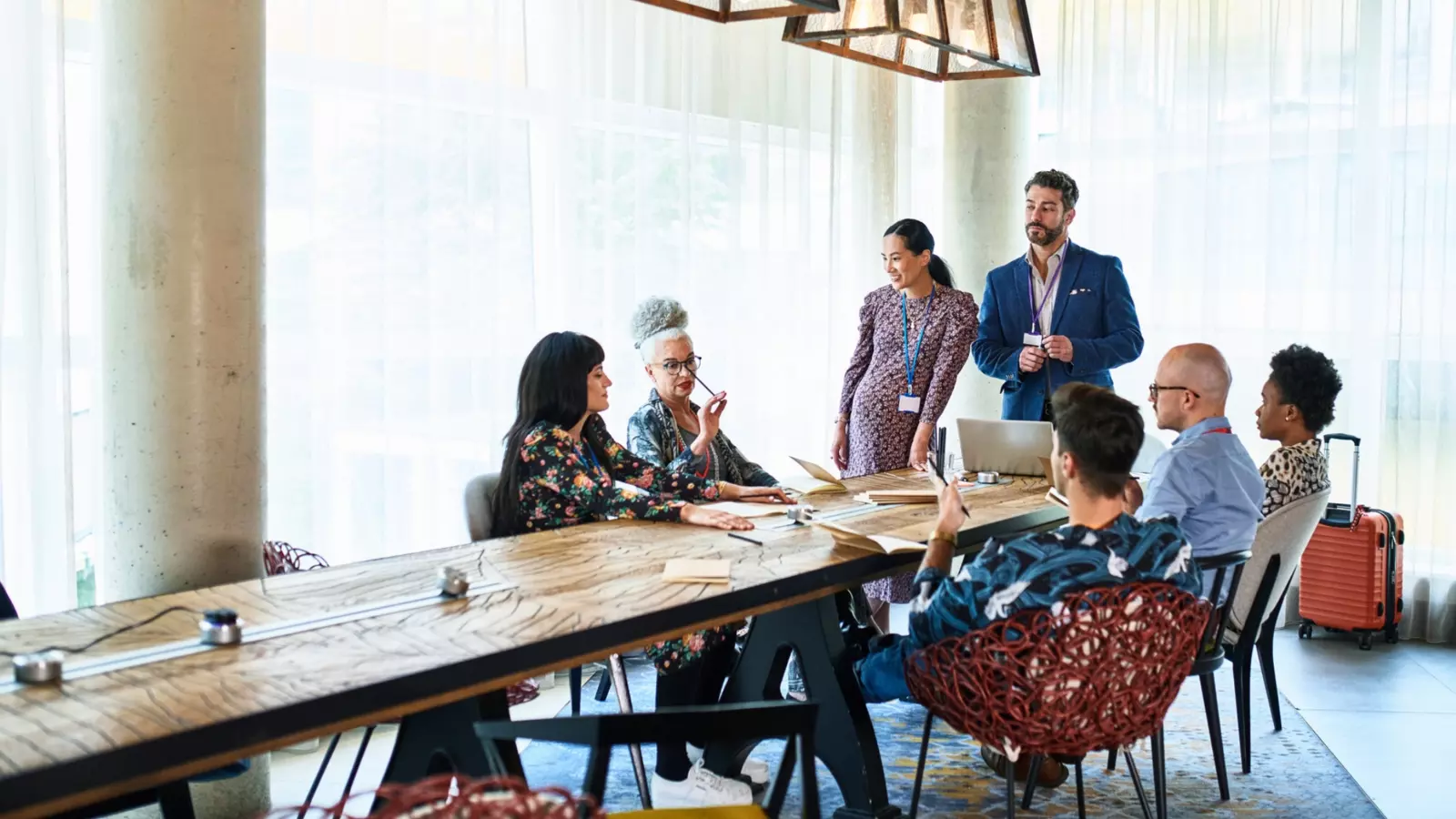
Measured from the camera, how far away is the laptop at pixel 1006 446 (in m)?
4.48

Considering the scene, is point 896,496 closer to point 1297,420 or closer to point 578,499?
point 578,499

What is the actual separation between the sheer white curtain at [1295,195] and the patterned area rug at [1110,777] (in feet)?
6.07

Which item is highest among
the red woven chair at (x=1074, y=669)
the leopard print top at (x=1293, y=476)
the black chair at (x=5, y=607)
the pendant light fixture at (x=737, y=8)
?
the pendant light fixture at (x=737, y=8)

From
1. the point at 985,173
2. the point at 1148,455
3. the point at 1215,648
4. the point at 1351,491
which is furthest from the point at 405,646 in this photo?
the point at 985,173

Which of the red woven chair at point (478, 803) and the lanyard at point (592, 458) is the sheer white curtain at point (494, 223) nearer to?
the lanyard at point (592, 458)

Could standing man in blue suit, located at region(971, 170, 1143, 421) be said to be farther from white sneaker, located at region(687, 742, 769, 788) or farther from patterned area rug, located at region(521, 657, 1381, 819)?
white sneaker, located at region(687, 742, 769, 788)

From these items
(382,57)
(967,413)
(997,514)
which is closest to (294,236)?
(382,57)

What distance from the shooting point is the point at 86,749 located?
172 centimetres

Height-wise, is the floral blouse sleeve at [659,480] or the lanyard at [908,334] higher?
the lanyard at [908,334]

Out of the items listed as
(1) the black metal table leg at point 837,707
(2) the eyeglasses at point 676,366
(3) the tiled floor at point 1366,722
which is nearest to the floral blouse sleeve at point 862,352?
(2) the eyeglasses at point 676,366

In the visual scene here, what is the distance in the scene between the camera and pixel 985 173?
260 inches

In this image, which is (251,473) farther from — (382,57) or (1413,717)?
(1413,717)

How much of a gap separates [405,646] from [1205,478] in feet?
7.05

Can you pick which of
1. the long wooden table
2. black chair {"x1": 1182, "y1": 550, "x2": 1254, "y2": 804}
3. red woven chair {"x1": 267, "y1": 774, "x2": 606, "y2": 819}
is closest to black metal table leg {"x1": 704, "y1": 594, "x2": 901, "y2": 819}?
the long wooden table
